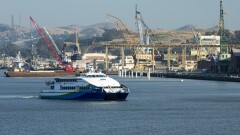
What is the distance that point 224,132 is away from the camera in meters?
41.1

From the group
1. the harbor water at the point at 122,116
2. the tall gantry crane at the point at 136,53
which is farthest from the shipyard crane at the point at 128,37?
the harbor water at the point at 122,116

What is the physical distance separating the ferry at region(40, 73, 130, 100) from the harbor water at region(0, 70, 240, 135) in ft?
3.69

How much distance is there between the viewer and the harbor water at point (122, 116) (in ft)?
138

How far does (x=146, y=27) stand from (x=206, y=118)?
441 ft

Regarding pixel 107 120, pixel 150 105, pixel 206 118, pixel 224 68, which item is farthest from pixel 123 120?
pixel 224 68

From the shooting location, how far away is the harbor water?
138 feet

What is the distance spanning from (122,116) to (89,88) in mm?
14085

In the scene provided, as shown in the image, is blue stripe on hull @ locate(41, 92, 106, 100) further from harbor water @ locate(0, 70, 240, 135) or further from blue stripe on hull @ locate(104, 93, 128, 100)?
harbor water @ locate(0, 70, 240, 135)

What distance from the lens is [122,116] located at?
49625 mm

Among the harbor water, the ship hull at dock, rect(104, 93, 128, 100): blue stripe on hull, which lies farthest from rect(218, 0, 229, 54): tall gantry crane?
rect(104, 93, 128, 100): blue stripe on hull

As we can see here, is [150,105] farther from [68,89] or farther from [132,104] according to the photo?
[68,89]

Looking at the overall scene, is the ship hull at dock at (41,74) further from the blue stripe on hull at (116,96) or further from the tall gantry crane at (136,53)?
the blue stripe on hull at (116,96)

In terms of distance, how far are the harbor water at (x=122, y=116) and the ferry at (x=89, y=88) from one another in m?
1.12

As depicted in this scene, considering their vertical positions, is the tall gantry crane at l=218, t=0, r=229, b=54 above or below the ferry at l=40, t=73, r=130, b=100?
above
